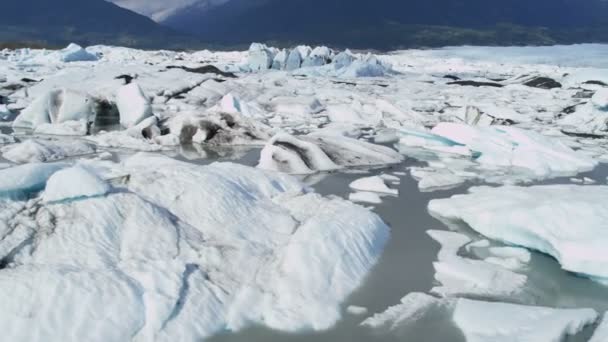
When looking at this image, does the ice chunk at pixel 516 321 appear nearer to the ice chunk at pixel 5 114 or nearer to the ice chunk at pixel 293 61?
the ice chunk at pixel 5 114

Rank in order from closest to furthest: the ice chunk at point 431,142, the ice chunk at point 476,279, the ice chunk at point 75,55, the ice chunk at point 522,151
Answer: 1. the ice chunk at point 476,279
2. the ice chunk at point 522,151
3. the ice chunk at point 431,142
4. the ice chunk at point 75,55

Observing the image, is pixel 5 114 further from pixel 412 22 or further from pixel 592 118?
pixel 412 22

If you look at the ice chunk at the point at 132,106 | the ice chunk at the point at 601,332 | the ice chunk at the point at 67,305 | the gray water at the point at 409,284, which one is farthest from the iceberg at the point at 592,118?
the ice chunk at the point at 67,305

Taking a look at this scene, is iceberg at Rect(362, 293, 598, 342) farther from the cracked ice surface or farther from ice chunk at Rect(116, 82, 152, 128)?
ice chunk at Rect(116, 82, 152, 128)

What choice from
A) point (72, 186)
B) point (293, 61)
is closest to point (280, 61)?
point (293, 61)

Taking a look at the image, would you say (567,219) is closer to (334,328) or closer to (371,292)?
(371,292)

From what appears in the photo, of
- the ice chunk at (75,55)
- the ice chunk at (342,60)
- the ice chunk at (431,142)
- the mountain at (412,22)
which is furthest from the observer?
the mountain at (412,22)
